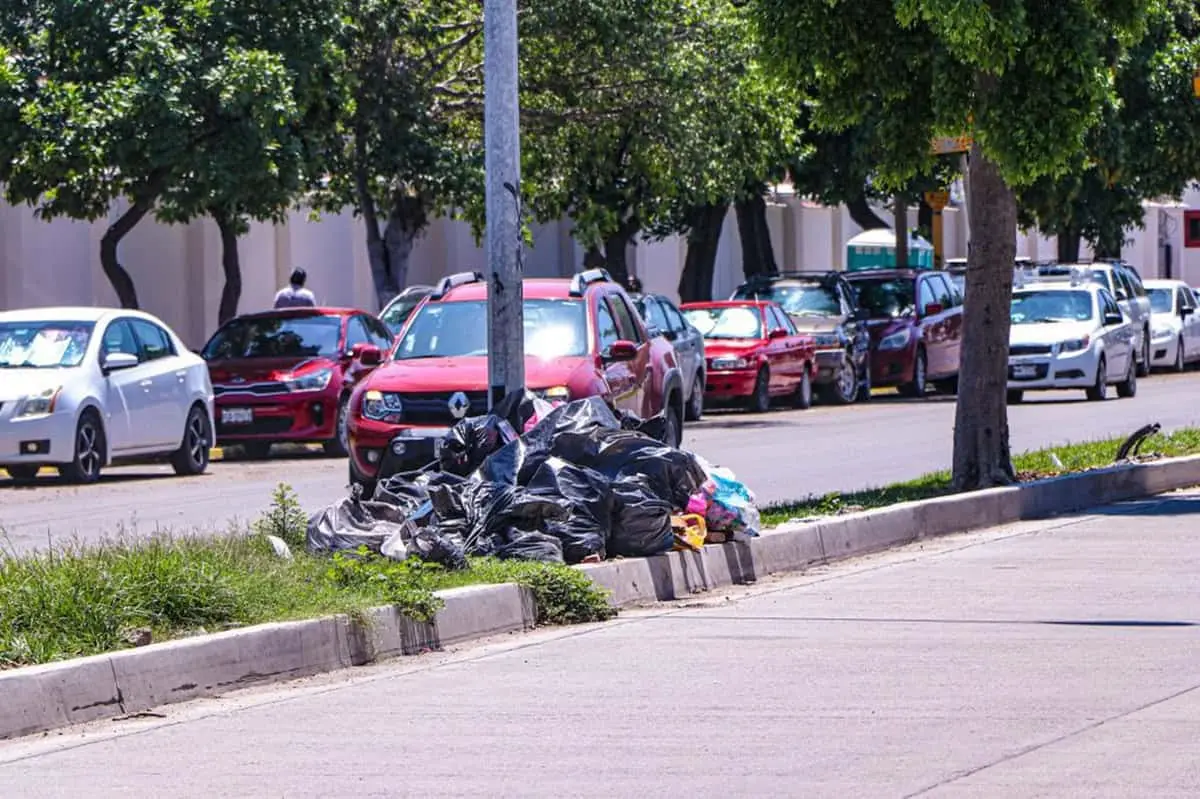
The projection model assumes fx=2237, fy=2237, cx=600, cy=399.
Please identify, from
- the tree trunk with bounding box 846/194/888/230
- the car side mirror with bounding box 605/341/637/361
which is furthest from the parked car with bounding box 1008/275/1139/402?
the car side mirror with bounding box 605/341/637/361

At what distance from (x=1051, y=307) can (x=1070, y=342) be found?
4.68ft

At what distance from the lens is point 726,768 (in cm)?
744

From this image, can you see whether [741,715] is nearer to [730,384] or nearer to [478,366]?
[478,366]

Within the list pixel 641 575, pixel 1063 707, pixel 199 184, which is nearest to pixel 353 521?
pixel 641 575

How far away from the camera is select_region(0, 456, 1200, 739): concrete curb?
8.67 m

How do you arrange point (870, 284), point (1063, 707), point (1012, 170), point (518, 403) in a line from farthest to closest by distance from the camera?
point (870, 284)
point (1012, 170)
point (518, 403)
point (1063, 707)

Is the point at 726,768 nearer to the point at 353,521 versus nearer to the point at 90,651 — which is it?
the point at 90,651

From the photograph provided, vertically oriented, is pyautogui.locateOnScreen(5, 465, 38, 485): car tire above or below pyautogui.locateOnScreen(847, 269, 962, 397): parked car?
below

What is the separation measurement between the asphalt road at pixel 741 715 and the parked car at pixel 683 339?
15585mm

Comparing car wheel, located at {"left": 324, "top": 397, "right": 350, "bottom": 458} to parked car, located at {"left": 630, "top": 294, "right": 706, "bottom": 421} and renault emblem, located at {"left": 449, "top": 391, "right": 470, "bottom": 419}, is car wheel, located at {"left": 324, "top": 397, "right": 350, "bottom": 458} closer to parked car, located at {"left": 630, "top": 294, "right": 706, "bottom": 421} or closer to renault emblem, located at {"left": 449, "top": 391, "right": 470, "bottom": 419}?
parked car, located at {"left": 630, "top": 294, "right": 706, "bottom": 421}

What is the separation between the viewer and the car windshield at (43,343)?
21.0 m

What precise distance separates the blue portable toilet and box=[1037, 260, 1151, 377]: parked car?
532 inches

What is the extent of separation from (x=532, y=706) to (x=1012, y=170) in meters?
8.72

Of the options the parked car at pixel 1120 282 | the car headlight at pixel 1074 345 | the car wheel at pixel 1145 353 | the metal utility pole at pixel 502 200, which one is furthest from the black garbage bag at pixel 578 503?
the car wheel at pixel 1145 353
